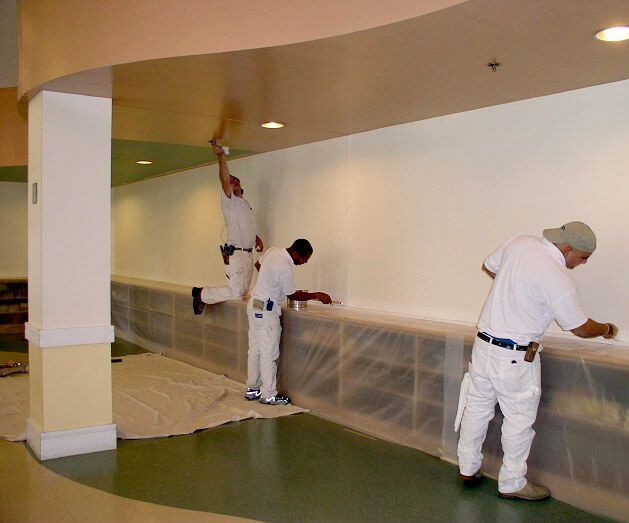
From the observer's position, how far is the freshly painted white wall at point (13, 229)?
35.8 ft

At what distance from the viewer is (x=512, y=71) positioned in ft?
12.0

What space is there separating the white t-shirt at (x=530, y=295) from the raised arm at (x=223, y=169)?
337 centimetres

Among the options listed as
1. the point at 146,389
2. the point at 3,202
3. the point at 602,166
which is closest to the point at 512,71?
the point at 602,166

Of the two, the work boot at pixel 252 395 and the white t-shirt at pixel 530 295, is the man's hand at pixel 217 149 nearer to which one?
the work boot at pixel 252 395

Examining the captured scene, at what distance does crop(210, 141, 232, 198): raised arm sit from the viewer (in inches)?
245

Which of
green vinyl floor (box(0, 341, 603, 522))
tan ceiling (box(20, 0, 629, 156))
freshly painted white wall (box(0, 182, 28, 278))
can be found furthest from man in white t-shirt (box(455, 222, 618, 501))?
freshly painted white wall (box(0, 182, 28, 278))

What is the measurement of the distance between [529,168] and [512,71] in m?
0.86

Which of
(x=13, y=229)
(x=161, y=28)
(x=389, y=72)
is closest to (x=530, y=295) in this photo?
(x=389, y=72)

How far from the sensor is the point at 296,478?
13.0ft

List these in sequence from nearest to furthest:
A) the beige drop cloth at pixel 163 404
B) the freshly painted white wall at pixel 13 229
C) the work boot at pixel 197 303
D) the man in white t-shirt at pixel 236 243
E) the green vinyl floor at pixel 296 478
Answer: the green vinyl floor at pixel 296 478, the beige drop cloth at pixel 163 404, the man in white t-shirt at pixel 236 243, the work boot at pixel 197 303, the freshly painted white wall at pixel 13 229

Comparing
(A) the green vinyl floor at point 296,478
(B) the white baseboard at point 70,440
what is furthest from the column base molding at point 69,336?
(A) the green vinyl floor at point 296,478

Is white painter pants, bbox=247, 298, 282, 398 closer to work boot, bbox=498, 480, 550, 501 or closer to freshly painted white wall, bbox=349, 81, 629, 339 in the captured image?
freshly painted white wall, bbox=349, 81, 629, 339

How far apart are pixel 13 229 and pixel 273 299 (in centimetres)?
721

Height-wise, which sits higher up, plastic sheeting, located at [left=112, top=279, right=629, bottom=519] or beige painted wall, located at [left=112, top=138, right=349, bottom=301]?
beige painted wall, located at [left=112, top=138, right=349, bottom=301]
